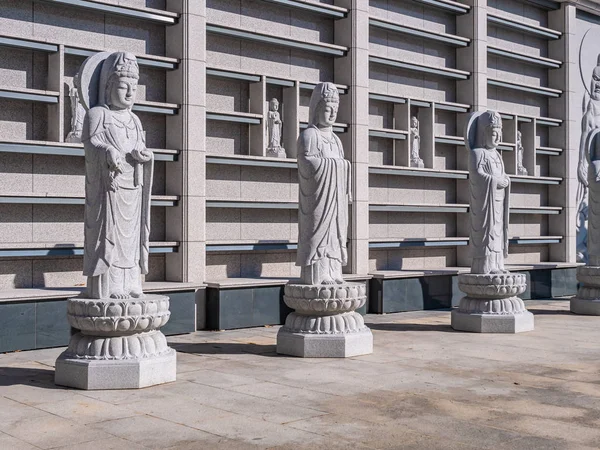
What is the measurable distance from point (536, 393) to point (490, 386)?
460 millimetres

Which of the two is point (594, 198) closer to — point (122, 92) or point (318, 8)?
point (318, 8)

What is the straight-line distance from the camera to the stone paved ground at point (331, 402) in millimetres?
5922

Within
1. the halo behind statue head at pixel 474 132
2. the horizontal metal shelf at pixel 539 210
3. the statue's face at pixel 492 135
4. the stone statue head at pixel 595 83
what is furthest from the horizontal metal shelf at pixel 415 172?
the stone statue head at pixel 595 83

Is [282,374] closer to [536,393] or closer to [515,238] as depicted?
[536,393]

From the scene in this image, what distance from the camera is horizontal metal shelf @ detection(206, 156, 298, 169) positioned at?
12.2m

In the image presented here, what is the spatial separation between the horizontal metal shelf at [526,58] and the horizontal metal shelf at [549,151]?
1.81m

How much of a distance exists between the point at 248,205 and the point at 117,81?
16.0 ft

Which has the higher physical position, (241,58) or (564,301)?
(241,58)

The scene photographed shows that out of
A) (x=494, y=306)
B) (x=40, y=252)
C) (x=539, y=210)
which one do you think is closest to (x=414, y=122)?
(x=539, y=210)

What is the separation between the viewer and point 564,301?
1603cm

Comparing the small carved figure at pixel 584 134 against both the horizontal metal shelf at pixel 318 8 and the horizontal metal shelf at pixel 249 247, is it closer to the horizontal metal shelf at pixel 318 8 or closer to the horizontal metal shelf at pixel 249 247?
the horizontal metal shelf at pixel 318 8

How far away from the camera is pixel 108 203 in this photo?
7871mm

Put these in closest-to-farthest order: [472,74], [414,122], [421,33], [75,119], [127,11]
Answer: [75,119]
[127,11]
[421,33]
[414,122]
[472,74]

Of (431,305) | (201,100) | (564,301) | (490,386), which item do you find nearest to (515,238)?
(564,301)
